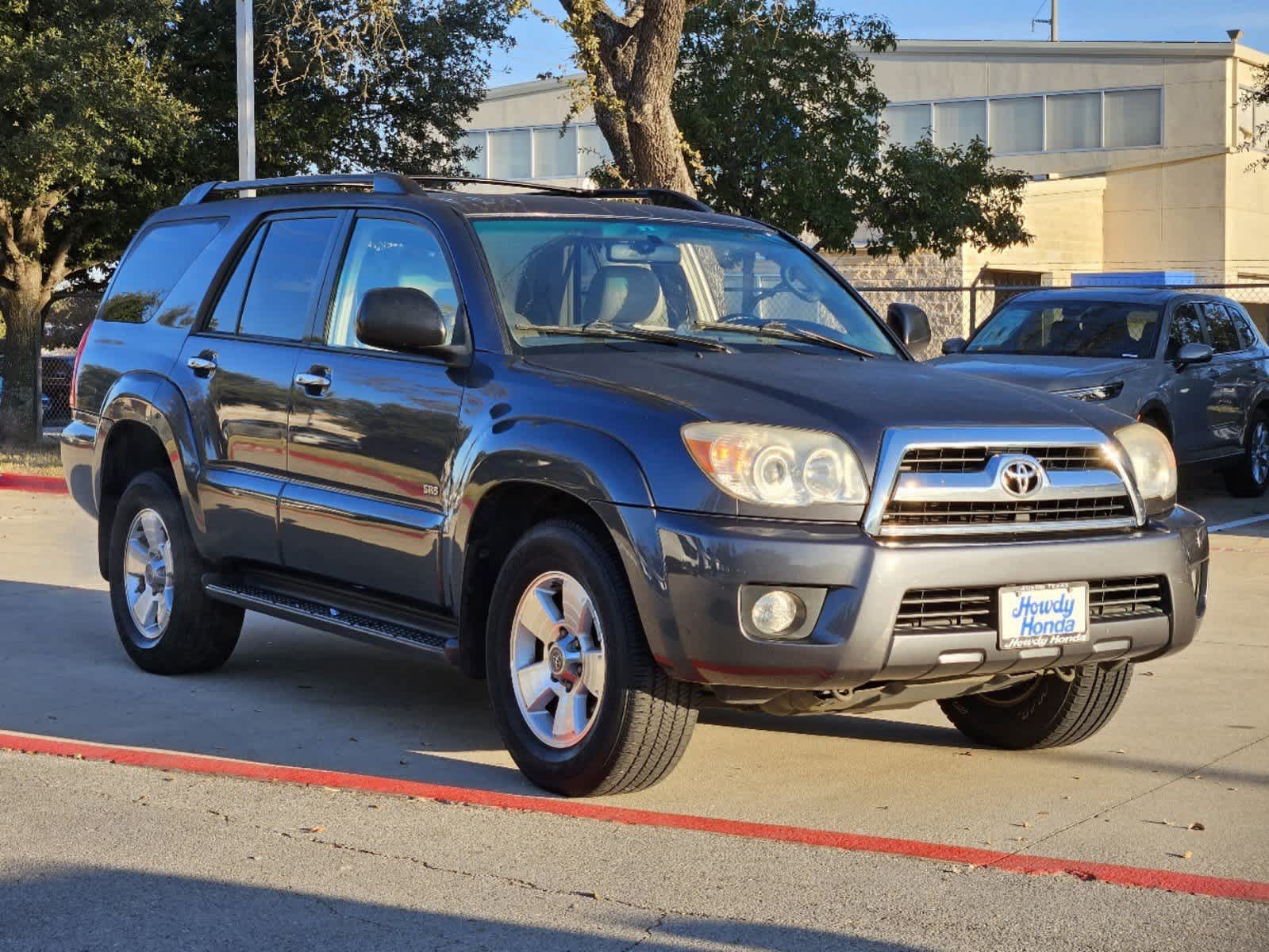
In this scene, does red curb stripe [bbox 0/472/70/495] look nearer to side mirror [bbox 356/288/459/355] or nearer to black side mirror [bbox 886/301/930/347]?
black side mirror [bbox 886/301/930/347]

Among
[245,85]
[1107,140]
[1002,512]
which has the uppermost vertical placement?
[1107,140]

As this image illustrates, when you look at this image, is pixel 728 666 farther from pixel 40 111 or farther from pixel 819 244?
pixel 819 244

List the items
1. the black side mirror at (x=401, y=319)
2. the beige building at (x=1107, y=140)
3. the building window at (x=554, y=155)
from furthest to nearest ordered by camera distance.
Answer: the building window at (x=554, y=155), the beige building at (x=1107, y=140), the black side mirror at (x=401, y=319)

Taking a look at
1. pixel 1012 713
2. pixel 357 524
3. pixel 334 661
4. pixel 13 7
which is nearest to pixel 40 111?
pixel 13 7

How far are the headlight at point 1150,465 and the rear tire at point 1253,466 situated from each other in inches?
425

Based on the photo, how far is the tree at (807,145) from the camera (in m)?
28.8

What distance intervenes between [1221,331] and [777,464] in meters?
12.0

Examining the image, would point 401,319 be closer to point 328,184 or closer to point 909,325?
point 328,184

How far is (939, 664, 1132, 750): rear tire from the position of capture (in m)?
6.37

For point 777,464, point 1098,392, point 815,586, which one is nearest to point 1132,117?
point 1098,392

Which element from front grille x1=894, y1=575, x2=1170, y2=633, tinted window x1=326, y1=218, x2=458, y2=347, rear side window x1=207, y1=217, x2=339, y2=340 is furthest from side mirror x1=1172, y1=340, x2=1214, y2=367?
front grille x1=894, y1=575, x2=1170, y2=633

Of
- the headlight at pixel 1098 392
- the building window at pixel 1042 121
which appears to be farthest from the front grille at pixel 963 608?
the building window at pixel 1042 121

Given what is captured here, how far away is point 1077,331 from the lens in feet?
49.1

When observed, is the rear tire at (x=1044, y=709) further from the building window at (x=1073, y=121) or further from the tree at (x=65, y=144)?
→ the building window at (x=1073, y=121)
